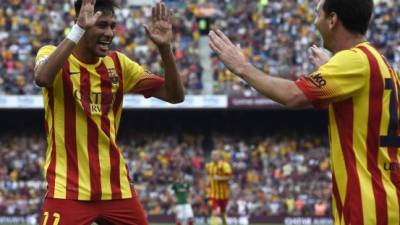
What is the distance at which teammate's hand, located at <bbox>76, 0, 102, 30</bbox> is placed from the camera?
6.55m

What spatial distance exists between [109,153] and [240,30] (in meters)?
26.9

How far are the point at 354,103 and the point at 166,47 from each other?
2118 millimetres

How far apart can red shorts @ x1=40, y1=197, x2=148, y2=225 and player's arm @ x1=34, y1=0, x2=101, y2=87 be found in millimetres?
923

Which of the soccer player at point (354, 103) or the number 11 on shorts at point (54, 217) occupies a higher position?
the soccer player at point (354, 103)

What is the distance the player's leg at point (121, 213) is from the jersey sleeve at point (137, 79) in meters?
0.93

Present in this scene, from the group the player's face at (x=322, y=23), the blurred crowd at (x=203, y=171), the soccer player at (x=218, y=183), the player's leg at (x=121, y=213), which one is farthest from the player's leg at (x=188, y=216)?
the player's face at (x=322, y=23)

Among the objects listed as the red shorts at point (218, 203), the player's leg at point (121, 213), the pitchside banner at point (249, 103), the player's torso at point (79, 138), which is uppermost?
the player's torso at point (79, 138)

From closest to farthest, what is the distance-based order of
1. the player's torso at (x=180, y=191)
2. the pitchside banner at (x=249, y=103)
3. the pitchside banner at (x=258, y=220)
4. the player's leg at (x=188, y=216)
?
1. the player's leg at (x=188, y=216)
2. the player's torso at (x=180, y=191)
3. the pitchside banner at (x=258, y=220)
4. the pitchside banner at (x=249, y=103)

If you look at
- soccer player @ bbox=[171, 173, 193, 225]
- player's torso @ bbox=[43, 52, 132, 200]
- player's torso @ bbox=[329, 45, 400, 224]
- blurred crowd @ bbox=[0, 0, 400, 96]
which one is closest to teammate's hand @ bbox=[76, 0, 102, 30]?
player's torso @ bbox=[43, 52, 132, 200]

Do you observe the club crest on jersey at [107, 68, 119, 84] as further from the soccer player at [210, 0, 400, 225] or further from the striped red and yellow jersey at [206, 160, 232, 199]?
the striped red and yellow jersey at [206, 160, 232, 199]

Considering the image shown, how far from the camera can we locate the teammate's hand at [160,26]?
7.07 metres

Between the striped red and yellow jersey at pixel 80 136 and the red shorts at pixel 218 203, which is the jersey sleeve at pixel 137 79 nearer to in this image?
the striped red and yellow jersey at pixel 80 136

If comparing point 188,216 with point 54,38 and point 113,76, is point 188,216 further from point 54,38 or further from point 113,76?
point 113,76

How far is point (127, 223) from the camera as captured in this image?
23.0 feet
